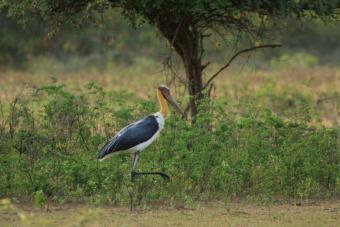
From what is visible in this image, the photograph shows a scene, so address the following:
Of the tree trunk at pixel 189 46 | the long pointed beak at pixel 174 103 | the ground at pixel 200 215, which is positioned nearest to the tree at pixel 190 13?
the tree trunk at pixel 189 46

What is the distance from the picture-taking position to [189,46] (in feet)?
44.8

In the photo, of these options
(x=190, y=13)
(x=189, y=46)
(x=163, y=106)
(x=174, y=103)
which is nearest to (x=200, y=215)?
(x=163, y=106)

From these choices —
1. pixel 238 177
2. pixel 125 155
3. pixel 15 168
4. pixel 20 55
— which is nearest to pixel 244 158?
pixel 238 177

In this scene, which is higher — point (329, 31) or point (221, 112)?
point (329, 31)

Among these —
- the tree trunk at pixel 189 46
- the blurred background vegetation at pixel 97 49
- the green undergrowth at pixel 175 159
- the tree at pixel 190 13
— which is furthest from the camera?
the blurred background vegetation at pixel 97 49

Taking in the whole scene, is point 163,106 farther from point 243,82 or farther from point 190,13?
point 243,82

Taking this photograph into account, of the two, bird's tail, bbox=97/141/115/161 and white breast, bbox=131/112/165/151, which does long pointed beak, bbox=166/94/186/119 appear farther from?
bird's tail, bbox=97/141/115/161

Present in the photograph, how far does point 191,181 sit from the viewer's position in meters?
10.5

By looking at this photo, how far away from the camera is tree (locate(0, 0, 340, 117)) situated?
40.0ft

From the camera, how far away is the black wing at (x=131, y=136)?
10031 millimetres

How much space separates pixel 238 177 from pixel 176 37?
3.54 metres

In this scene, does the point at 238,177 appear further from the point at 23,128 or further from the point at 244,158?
the point at 23,128

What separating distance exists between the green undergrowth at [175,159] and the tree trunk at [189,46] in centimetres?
160

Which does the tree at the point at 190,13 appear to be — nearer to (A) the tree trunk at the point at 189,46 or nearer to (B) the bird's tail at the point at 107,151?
(A) the tree trunk at the point at 189,46
